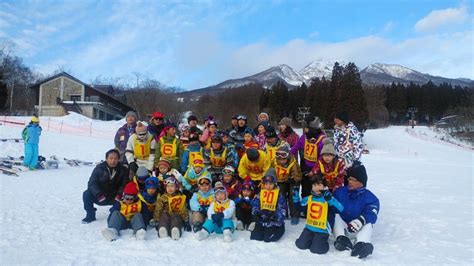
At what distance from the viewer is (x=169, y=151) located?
22.6 ft

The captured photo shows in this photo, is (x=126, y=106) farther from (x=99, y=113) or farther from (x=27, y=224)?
(x=27, y=224)

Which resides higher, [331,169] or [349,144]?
[349,144]

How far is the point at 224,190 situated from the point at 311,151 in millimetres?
1786

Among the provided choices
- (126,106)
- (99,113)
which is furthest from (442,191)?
(126,106)

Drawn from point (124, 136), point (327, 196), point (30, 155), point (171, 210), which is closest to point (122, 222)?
point (171, 210)

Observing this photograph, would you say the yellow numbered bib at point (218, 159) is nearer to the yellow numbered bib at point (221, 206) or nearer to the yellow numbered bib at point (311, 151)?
the yellow numbered bib at point (221, 206)

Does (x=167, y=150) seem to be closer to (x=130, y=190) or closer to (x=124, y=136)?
(x=124, y=136)

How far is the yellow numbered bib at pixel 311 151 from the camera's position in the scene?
6523mm

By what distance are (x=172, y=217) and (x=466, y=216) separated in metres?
5.77

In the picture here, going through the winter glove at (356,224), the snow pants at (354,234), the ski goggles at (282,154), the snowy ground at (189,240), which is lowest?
the snowy ground at (189,240)

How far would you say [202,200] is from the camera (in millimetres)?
5938

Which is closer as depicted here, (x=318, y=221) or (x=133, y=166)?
(x=318, y=221)

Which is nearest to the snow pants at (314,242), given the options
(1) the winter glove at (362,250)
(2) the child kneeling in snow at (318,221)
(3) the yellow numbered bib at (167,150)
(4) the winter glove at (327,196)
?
(2) the child kneeling in snow at (318,221)

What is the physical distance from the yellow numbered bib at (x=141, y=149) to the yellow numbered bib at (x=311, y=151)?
2.95 meters
